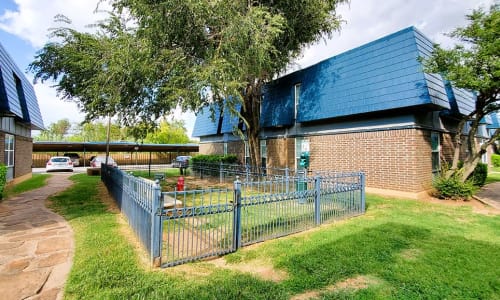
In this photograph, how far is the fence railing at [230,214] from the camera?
3848 millimetres

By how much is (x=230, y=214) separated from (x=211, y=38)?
7.36 m

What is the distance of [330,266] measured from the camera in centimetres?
380

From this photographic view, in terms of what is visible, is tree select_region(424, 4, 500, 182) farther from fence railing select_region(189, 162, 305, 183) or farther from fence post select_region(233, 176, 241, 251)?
fence post select_region(233, 176, 241, 251)

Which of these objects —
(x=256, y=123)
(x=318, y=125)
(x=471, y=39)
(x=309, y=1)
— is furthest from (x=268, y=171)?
(x=471, y=39)

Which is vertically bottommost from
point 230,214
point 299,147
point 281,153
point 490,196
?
point 490,196

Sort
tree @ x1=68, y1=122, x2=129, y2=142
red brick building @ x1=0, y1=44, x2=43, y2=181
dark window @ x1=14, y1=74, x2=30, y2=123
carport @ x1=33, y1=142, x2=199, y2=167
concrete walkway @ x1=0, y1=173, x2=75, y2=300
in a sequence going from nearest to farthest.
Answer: concrete walkway @ x1=0, y1=173, x2=75, y2=300
red brick building @ x1=0, y1=44, x2=43, y2=181
dark window @ x1=14, y1=74, x2=30, y2=123
carport @ x1=33, y1=142, x2=199, y2=167
tree @ x1=68, y1=122, x2=129, y2=142

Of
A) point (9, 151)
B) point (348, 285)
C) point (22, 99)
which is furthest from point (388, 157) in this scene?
point (22, 99)

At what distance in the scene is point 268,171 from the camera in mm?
14656

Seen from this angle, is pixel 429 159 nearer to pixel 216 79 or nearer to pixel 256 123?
pixel 256 123

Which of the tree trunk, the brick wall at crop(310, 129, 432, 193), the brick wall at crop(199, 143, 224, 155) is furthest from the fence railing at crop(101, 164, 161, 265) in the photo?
the brick wall at crop(199, 143, 224, 155)

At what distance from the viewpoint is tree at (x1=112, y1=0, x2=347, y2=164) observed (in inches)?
334

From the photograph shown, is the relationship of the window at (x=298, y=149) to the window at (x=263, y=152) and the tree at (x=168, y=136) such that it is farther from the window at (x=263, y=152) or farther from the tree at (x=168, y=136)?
the tree at (x=168, y=136)

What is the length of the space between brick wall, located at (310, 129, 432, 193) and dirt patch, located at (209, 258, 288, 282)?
7.66 metres

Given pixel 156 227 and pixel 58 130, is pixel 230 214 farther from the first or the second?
pixel 58 130
